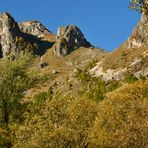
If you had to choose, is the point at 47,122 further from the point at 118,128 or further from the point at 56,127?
the point at 118,128

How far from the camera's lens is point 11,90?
6419 centimetres

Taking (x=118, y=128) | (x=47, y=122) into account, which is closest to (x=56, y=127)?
(x=47, y=122)

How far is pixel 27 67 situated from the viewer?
68062mm

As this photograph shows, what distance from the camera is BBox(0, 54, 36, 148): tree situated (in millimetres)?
63594

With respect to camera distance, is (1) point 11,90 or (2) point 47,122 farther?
(1) point 11,90

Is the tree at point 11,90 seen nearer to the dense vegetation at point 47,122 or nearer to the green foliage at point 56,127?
the dense vegetation at point 47,122

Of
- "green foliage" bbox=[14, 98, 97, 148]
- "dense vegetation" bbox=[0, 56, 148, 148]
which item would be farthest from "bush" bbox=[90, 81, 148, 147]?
"green foliage" bbox=[14, 98, 97, 148]

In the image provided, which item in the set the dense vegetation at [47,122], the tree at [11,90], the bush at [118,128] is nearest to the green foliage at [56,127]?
the dense vegetation at [47,122]

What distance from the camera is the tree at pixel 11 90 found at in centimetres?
6359

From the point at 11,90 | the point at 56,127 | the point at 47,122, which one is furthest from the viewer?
the point at 11,90

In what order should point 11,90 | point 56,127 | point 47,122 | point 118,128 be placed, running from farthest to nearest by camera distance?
A: point 118,128 → point 11,90 → point 56,127 → point 47,122

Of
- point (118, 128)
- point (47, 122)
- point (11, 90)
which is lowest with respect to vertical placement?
point (118, 128)

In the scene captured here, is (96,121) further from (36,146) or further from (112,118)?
(36,146)

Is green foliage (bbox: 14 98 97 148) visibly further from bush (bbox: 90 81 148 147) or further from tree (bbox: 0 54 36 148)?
tree (bbox: 0 54 36 148)
